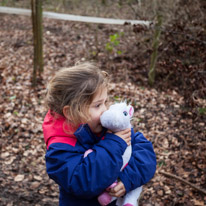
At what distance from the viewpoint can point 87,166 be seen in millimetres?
1486

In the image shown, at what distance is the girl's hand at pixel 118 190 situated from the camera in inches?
61.6

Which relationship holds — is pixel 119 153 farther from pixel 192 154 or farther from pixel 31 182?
pixel 192 154

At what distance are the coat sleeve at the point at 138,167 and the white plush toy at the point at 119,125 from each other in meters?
0.05

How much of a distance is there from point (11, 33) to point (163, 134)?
22.5 ft

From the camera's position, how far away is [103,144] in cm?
155

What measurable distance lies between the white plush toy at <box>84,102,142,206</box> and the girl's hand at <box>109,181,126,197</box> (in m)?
0.02

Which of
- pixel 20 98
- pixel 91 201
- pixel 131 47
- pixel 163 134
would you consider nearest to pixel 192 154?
pixel 163 134

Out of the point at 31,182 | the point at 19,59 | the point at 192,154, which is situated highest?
the point at 19,59

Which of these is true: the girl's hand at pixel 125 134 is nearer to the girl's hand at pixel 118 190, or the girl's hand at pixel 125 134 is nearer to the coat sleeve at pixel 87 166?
the coat sleeve at pixel 87 166

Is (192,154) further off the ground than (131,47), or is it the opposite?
(131,47)

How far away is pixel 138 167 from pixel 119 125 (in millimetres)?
335

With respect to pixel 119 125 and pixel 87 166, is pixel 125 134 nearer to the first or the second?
pixel 119 125

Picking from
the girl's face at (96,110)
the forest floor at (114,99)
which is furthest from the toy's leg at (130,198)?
the forest floor at (114,99)

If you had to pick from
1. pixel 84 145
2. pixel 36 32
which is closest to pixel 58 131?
pixel 84 145
